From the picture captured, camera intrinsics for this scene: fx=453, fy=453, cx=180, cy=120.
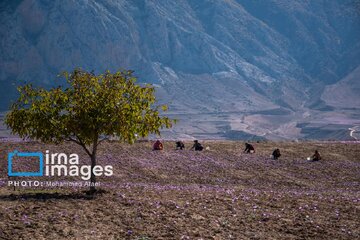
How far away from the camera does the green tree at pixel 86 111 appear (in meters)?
21.2

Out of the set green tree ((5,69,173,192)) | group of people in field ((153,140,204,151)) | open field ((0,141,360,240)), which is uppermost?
green tree ((5,69,173,192))

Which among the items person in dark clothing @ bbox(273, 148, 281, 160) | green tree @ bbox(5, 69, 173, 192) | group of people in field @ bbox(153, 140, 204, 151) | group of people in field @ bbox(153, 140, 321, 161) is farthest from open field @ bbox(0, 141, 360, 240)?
group of people in field @ bbox(153, 140, 204, 151)

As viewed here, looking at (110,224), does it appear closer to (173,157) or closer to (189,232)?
(189,232)

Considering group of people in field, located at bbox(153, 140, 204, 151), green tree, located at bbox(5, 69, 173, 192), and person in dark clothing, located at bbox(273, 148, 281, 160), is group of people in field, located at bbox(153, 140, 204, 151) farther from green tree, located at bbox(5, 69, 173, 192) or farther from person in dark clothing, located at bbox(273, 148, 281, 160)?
green tree, located at bbox(5, 69, 173, 192)

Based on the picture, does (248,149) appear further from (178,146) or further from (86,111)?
(86,111)

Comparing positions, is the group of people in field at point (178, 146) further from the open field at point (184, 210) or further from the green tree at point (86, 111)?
the green tree at point (86, 111)

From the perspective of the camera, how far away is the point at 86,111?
2084cm

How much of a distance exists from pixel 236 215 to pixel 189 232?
2.94 meters

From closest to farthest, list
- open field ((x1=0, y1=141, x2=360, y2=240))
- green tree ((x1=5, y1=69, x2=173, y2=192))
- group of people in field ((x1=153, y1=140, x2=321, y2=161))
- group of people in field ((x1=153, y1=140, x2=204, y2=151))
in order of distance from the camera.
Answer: open field ((x1=0, y1=141, x2=360, y2=240)) → green tree ((x1=5, y1=69, x2=173, y2=192)) → group of people in field ((x1=153, y1=140, x2=321, y2=161)) → group of people in field ((x1=153, y1=140, x2=204, y2=151))

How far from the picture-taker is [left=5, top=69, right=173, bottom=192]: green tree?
21.2 metres

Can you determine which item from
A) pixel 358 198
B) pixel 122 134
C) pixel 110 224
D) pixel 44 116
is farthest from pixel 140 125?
pixel 358 198

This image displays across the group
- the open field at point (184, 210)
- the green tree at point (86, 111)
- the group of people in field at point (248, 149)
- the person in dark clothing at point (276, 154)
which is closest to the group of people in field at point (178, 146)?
the group of people in field at point (248, 149)

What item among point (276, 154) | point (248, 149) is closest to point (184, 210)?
point (276, 154)

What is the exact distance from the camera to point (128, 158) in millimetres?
38656
